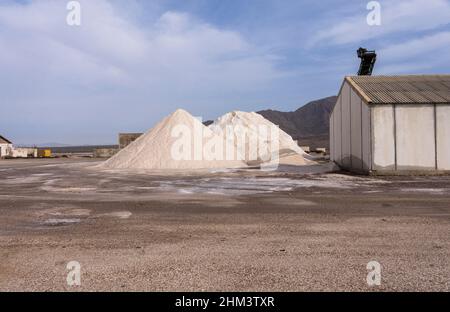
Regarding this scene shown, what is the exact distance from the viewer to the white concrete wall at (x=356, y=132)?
74.6ft

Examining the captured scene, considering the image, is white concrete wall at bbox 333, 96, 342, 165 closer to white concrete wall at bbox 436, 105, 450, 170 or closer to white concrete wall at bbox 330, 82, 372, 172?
white concrete wall at bbox 330, 82, 372, 172

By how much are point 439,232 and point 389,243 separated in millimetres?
1445

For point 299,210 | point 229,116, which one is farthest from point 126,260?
point 229,116

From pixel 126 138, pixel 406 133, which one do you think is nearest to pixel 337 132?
pixel 406 133

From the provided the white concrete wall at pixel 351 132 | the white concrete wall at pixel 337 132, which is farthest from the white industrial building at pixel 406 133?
the white concrete wall at pixel 337 132

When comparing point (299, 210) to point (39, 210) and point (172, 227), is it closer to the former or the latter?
point (172, 227)

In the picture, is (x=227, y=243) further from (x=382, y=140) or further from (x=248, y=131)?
(x=248, y=131)

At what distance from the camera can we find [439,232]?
23.5ft

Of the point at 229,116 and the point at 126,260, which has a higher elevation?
the point at 229,116

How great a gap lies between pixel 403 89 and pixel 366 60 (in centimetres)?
1622

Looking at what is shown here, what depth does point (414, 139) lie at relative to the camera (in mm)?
20703

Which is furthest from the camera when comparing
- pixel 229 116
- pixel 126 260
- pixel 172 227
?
pixel 229 116

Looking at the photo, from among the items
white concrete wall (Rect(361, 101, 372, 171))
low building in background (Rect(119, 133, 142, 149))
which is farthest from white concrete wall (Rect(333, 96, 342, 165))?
low building in background (Rect(119, 133, 142, 149))
